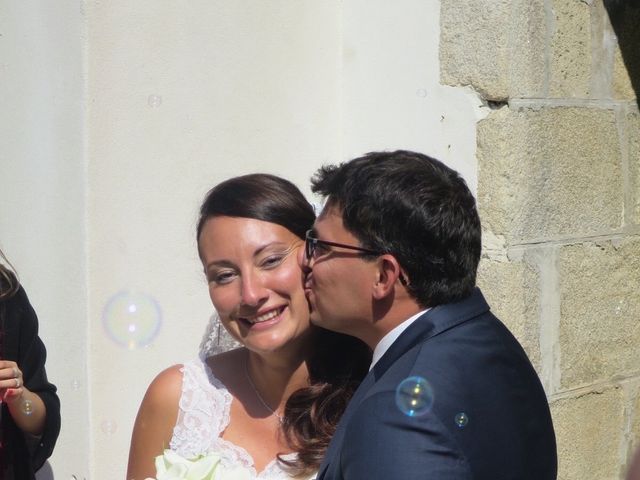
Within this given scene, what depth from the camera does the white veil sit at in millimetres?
3195

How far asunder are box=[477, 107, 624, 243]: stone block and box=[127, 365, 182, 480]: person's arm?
52.3 inches

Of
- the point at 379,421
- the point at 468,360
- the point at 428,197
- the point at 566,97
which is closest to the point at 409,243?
the point at 428,197

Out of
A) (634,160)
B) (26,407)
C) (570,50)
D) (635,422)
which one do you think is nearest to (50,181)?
(26,407)

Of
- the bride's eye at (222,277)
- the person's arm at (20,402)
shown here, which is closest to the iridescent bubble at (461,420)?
the bride's eye at (222,277)

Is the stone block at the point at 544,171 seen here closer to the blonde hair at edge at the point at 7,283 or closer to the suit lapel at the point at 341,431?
the suit lapel at the point at 341,431

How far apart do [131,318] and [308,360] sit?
1.03 m

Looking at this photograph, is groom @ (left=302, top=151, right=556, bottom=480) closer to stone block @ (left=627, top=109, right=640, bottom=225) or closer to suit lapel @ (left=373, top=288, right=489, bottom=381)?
suit lapel @ (left=373, top=288, right=489, bottom=381)

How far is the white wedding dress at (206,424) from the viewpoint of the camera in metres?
2.52

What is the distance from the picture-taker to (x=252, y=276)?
2.48m

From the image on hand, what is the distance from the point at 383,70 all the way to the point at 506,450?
2198mm

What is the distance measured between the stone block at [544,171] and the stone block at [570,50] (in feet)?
0.28

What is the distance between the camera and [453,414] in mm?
1689

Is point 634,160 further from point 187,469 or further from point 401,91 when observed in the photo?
point 187,469

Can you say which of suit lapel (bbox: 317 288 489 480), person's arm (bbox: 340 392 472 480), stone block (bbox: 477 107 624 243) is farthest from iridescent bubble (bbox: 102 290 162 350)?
person's arm (bbox: 340 392 472 480)
